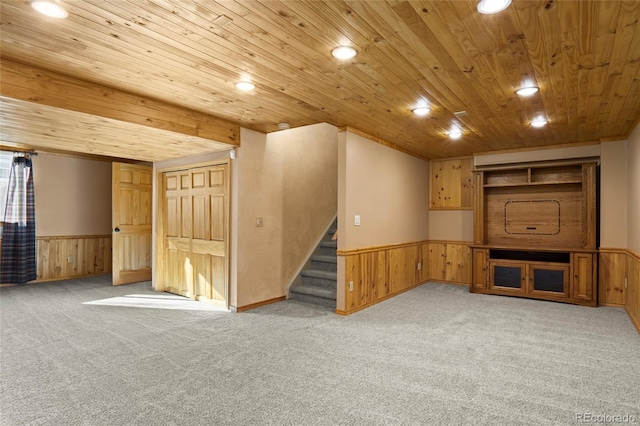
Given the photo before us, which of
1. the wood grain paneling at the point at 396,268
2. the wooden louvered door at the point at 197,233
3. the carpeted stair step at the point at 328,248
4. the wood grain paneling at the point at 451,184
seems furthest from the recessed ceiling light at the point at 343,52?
the wood grain paneling at the point at 451,184

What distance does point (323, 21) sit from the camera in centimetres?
211

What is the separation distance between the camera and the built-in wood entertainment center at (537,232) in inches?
203

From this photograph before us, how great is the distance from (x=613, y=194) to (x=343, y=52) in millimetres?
4769

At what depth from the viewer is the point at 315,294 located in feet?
16.4

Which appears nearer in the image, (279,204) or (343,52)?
(343,52)

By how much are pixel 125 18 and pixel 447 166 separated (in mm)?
5905

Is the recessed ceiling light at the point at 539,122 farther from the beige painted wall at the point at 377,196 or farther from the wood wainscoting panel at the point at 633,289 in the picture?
the beige painted wall at the point at 377,196

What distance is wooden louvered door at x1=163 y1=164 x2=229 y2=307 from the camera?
4.91m

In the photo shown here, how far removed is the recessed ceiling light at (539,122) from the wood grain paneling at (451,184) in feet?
6.96

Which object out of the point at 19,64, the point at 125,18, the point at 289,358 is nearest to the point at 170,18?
the point at 125,18

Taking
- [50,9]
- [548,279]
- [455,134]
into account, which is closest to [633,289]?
[548,279]

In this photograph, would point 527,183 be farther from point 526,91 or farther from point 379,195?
point 526,91

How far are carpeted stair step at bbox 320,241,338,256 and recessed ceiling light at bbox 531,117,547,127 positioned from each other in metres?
3.08

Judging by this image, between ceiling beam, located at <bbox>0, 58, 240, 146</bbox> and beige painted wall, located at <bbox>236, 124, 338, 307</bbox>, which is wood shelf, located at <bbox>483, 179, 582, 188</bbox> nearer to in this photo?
beige painted wall, located at <bbox>236, 124, 338, 307</bbox>
